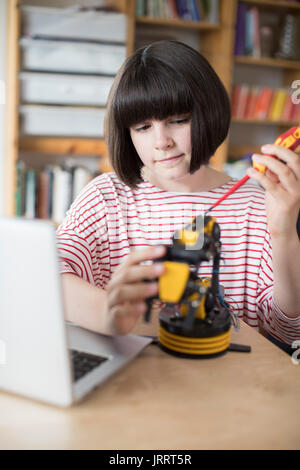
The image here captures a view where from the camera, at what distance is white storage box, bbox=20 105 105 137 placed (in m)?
2.62

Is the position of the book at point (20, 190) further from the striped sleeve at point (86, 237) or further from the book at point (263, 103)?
the striped sleeve at point (86, 237)

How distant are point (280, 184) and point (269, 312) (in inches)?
12.8

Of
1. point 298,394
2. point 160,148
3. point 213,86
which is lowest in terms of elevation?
point 298,394

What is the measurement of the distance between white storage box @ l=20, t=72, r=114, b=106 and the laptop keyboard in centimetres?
217

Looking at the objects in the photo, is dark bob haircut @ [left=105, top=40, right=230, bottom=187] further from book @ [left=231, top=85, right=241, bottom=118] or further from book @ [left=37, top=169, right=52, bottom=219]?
book @ [left=231, top=85, right=241, bottom=118]

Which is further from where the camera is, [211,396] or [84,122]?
[84,122]

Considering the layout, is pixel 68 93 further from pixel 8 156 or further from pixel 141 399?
pixel 141 399

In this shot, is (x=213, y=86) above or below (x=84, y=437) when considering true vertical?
above

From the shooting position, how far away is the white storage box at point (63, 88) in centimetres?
258

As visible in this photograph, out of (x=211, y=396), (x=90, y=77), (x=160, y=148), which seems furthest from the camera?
(x=90, y=77)

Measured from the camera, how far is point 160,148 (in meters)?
0.98

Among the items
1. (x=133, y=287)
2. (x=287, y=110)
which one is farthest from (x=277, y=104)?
(x=133, y=287)

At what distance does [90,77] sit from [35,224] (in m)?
2.29

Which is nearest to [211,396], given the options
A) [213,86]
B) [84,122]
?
[213,86]
